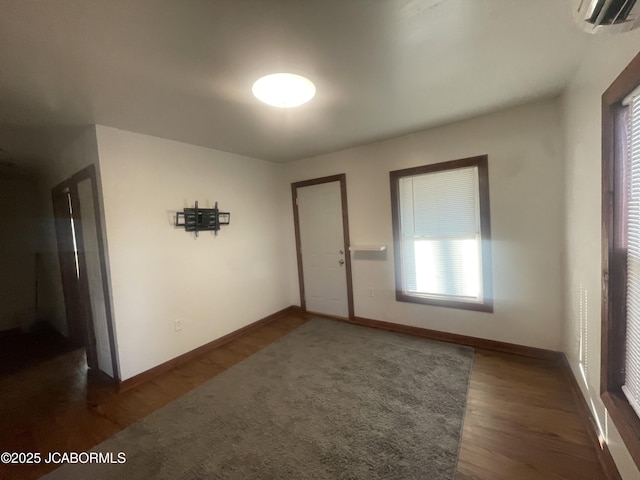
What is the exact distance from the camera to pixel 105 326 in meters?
2.44

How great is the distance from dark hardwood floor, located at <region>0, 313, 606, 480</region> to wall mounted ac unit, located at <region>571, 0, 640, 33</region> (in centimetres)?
210

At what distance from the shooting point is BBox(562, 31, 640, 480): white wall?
1278 millimetres

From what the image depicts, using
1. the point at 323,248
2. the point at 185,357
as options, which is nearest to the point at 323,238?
the point at 323,248

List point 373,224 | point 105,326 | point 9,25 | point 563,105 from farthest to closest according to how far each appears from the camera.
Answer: point 373,224 → point 105,326 → point 563,105 → point 9,25

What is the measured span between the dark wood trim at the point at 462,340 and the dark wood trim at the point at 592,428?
0.66 ft

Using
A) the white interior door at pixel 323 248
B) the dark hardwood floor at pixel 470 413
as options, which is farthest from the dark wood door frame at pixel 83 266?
the white interior door at pixel 323 248

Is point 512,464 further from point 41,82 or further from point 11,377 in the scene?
point 11,377

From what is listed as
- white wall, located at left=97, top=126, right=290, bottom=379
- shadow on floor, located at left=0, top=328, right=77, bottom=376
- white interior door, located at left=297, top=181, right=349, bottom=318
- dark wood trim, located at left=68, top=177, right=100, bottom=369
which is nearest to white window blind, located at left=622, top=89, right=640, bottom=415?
white interior door, located at left=297, top=181, right=349, bottom=318

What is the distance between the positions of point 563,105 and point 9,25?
3.62m

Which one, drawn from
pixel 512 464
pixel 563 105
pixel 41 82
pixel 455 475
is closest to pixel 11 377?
pixel 41 82

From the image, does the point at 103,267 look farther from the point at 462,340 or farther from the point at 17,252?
the point at 462,340

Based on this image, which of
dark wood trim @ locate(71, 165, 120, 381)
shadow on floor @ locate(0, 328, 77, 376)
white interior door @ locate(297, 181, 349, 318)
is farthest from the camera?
white interior door @ locate(297, 181, 349, 318)

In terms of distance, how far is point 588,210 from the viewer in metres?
1.64

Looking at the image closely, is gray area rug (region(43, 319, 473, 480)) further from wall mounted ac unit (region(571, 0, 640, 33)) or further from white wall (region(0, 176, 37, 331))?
white wall (region(0, 176, 37, 331))
